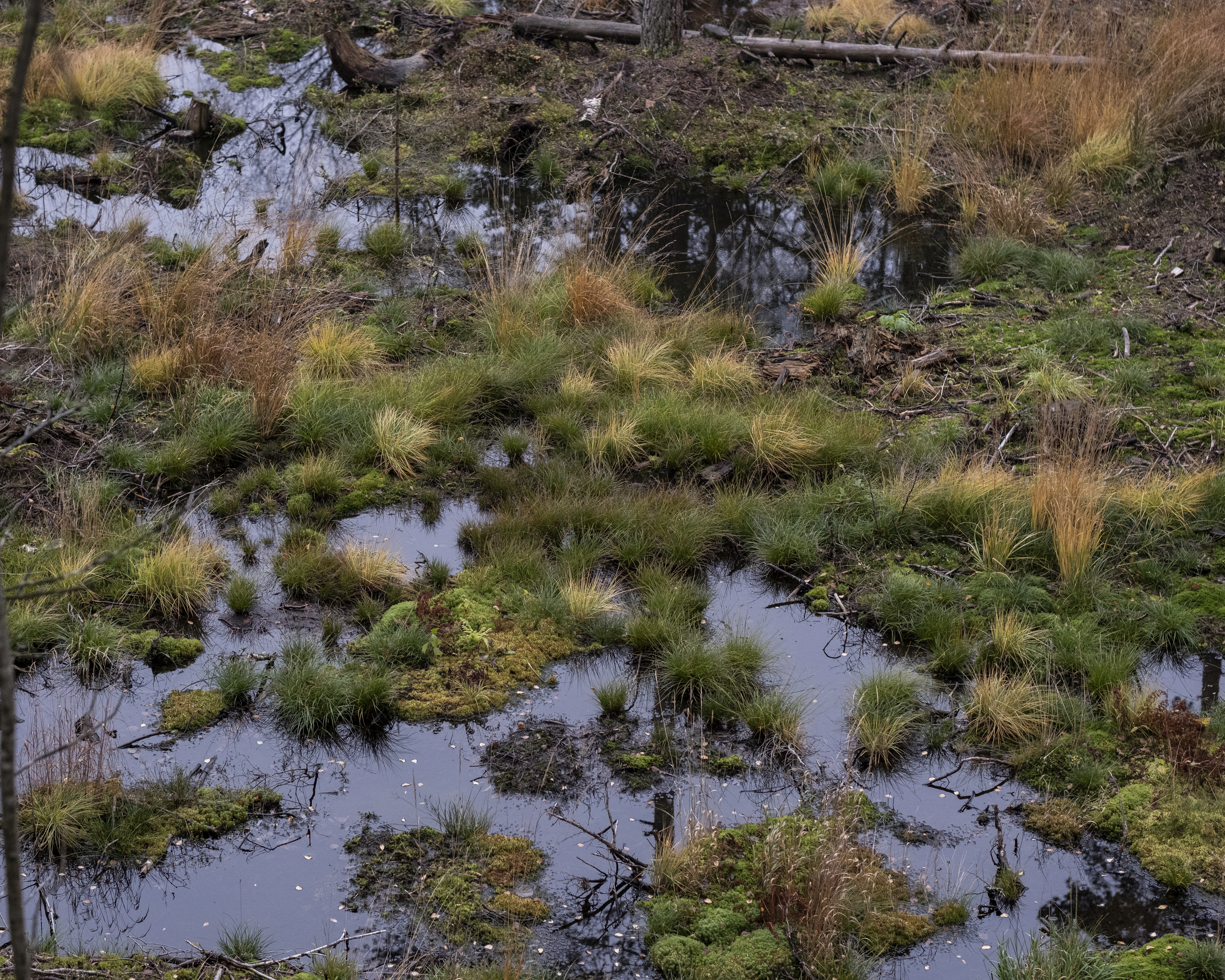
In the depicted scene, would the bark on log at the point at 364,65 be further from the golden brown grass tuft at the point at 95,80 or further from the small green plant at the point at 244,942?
the small green plant at the point at 244,942

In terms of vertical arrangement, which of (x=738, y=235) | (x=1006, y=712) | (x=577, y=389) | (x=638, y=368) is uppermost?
(x=738, y=235)

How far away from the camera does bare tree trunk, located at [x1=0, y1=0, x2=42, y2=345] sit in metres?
1.52

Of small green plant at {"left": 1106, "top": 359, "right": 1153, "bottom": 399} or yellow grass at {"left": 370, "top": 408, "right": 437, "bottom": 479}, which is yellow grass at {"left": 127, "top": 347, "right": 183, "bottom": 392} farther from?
small green plant at {"left": 1106, "top": 359, "right": 1153, "bottom": 399}

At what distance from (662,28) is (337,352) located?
705cm

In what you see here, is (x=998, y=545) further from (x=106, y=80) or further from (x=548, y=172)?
(x=106, y=80)

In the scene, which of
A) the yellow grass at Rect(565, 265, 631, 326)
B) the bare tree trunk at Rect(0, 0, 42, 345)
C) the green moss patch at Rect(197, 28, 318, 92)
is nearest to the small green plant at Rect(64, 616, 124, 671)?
the bare tree trunk at Rect(0, 0, 42, 345)

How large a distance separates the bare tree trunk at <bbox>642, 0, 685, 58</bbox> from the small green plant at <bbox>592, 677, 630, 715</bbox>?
9.31m

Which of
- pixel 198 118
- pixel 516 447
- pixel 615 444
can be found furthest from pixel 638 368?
pixel 198 118

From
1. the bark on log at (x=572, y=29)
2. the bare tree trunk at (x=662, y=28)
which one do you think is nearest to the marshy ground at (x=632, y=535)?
the bare tree trunk at (x=662, y=28)

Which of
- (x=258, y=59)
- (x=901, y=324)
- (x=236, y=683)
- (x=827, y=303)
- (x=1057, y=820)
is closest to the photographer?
(x=1057, y=820)

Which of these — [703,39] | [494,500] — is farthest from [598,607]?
[703,39]

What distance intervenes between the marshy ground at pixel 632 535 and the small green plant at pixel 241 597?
0.04 m

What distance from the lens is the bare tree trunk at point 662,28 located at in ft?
40.1

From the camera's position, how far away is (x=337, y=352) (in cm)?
724
